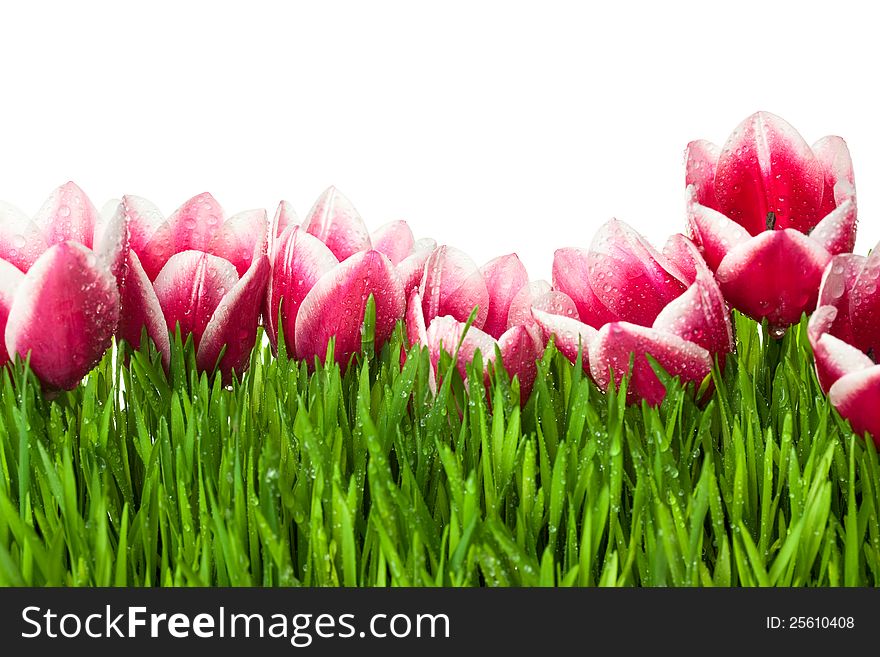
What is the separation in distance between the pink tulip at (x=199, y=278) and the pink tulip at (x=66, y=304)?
1.7 inches

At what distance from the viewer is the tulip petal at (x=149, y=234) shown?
763 millimetres

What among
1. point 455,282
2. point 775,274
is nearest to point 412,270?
point 455,282

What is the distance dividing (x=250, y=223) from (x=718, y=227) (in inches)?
13.3

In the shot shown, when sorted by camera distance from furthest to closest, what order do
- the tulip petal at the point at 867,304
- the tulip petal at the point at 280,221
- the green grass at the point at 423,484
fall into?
the tulip petal at the point at 280,221 < the tulip petal at the point at 867,304 < the green grass at the point at 423,484

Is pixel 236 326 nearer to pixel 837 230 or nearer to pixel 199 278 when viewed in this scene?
pixel 199 278

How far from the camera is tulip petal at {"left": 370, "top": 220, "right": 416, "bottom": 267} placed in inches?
32.6

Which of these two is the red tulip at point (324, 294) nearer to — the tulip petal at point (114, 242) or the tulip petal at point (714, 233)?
the tulip petal at point (114, 242)

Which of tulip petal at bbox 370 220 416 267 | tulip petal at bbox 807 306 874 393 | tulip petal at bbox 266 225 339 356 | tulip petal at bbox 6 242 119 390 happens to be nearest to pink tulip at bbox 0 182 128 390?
tulip petal at bbox 6 242 119 390

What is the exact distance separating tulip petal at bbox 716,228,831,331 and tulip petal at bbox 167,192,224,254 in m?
0.37

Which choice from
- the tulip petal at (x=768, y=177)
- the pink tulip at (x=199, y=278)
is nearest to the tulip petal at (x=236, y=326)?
the pink tulip at (x=199, y=278)

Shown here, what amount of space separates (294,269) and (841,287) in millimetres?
362

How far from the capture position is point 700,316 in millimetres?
663
